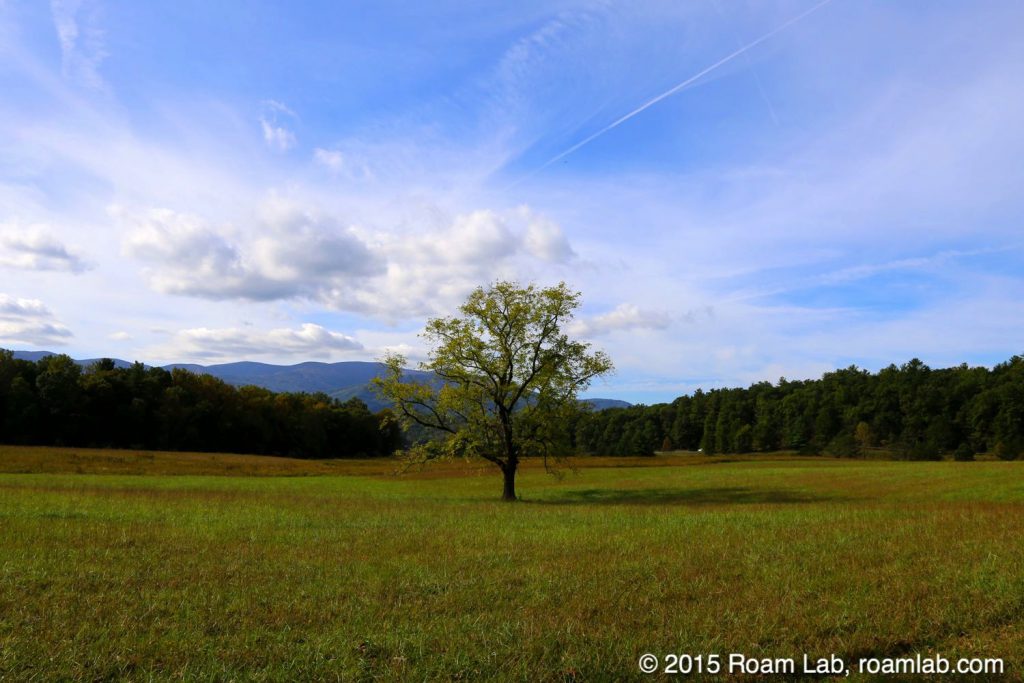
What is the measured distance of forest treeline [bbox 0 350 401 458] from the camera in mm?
99438

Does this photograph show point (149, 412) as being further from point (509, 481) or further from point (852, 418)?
point (852, 418)

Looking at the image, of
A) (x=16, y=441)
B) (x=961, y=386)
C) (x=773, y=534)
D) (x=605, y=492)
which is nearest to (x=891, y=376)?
(x=961, y=386)

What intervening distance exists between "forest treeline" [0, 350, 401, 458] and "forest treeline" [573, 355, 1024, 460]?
64885 millimetres

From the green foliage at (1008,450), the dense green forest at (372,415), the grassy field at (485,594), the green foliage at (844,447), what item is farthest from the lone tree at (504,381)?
the green foliage at (844,447)

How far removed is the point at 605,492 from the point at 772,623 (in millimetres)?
36449

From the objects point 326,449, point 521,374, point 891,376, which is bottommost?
point 326,449

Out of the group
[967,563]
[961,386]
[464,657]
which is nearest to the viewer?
[464,657]

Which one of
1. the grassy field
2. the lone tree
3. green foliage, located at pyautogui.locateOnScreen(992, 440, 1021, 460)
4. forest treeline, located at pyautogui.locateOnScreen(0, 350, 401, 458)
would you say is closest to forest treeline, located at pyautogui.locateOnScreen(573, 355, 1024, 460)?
green foliage, located at pyautogui.locateOnScreen(992, 440, 1021, 460)

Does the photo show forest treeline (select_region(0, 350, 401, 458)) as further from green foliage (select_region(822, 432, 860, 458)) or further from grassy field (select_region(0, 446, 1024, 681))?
green foliage (select_region(822, 432, 860, 458))

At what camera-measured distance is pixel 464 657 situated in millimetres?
7066

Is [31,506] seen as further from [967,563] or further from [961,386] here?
[961,386]

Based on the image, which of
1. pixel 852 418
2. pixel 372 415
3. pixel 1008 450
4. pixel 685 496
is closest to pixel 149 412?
pixel 372 415

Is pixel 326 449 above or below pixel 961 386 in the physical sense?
below

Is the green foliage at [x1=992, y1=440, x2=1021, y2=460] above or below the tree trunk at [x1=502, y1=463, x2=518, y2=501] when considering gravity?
above
